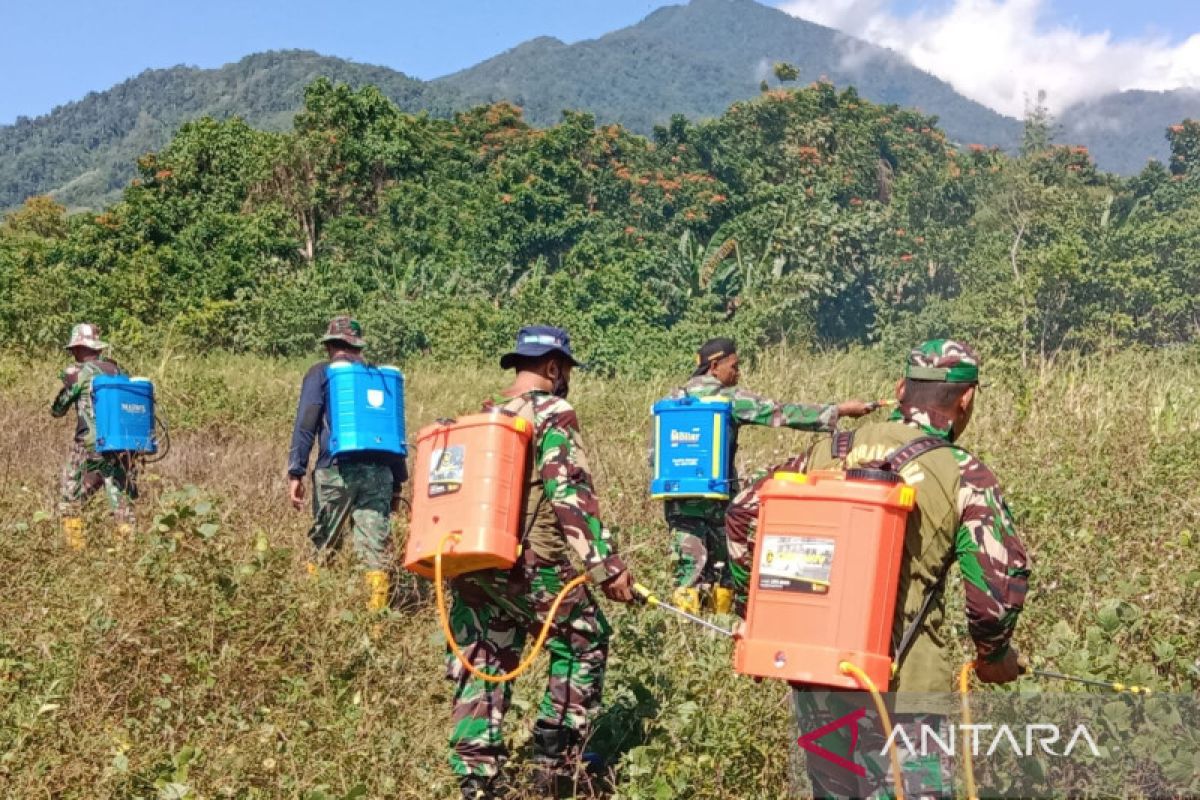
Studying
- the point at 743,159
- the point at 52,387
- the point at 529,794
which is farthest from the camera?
the point at 743,159

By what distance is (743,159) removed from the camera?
30.3 m

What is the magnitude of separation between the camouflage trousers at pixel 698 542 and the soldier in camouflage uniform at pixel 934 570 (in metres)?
3.14

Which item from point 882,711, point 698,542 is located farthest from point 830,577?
point 698,542

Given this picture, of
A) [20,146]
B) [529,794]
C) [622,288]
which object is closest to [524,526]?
[529,794]

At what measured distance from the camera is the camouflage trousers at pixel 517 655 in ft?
12.6

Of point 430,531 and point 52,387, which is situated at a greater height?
point 430,531

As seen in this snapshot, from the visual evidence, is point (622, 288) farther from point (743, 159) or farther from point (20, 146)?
point (20, 146)

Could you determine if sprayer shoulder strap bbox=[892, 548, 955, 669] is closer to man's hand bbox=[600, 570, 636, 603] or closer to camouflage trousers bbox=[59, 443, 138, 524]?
man's hand bbox=[600, 570, 636, 603]

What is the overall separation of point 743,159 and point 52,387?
2003 centimetres

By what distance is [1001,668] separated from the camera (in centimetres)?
294

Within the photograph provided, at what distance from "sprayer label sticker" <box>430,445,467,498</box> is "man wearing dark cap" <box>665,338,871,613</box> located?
2.29m

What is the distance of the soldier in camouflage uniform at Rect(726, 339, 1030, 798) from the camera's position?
2770mm

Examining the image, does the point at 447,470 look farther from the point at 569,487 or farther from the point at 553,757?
the point at 553,757

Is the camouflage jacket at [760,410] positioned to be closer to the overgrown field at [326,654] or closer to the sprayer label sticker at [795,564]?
the overgrown field at [326,654]
